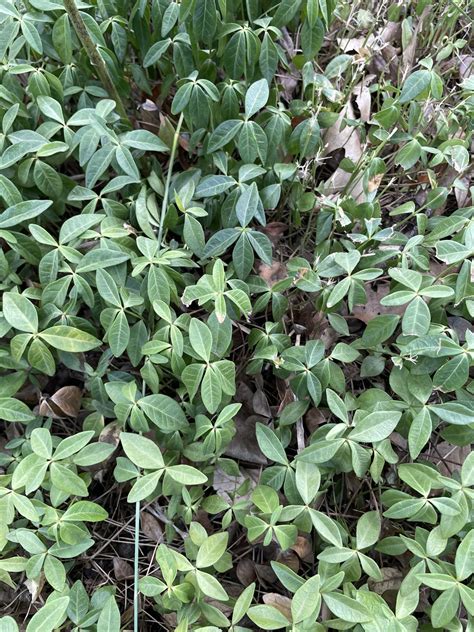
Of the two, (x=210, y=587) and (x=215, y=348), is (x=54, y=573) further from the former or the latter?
(x=215, y=348)

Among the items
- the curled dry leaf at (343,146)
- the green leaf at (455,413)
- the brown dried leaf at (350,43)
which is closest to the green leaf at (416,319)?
the green leaf at (455,413)

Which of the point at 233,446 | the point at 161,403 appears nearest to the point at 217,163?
the point at 161,403

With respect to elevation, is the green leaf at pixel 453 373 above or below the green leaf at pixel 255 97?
below

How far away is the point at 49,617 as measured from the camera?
104cm

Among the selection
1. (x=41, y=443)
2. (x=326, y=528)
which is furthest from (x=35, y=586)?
(x=326, y=528)

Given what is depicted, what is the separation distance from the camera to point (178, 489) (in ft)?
4.00

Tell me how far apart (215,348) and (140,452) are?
0.27 m

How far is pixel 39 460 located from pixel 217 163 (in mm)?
804

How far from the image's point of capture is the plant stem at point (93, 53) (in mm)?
1241

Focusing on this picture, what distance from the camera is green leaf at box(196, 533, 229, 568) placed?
1128 millimetres

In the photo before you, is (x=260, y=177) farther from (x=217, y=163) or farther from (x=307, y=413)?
(x=307, y=413)

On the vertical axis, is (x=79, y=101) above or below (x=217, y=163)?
above

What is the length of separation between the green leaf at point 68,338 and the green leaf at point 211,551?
1.57 feet

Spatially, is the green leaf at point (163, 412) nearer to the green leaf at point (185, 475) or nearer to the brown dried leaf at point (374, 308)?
the green leaf at point (185, 475)
